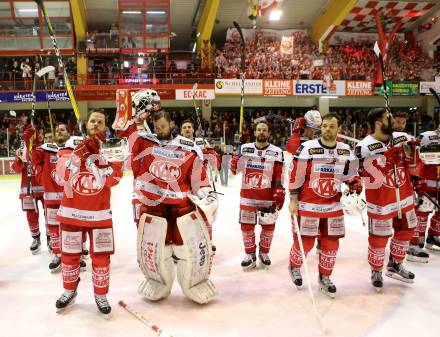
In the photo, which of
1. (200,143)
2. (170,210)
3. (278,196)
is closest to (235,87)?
(200,143)

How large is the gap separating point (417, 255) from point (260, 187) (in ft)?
6.85

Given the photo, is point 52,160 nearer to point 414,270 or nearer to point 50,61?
point 414,270

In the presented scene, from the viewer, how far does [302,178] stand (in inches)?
155

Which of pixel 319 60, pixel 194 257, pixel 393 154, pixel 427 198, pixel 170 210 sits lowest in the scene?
pixel 194 257

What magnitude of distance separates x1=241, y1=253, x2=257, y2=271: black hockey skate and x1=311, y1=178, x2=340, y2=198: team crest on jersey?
130 centimetres

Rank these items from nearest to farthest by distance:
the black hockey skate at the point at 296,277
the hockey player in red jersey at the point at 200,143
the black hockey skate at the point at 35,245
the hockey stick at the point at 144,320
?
1. the hockey stick at the point at 144,320
2. the black hockey skate at the point at 296,277
3. the hockey player in red jersey at the point at 200,143
4. the black hockey skate at the point at 35,245

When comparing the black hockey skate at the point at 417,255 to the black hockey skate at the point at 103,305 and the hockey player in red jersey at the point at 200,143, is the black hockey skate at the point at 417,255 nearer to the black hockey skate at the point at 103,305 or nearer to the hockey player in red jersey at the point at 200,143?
the hockey player in red jersey at the point at 200,143

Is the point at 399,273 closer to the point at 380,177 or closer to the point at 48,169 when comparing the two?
the point at 380,177

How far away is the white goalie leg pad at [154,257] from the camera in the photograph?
3613 mm

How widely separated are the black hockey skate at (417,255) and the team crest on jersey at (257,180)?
195 cm

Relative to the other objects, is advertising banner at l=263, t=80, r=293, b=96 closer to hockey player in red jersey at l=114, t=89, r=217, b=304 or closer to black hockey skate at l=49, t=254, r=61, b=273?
black hockey skate at l=49, t=254, r=61, b=273

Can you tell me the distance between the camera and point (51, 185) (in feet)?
15.4

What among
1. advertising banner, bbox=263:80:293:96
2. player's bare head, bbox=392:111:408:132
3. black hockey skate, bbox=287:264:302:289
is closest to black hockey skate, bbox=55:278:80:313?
black hockey skate, bbox=287:264:302:289

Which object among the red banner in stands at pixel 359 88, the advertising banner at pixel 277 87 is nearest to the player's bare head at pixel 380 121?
the advertising banner at pixel 277 87
